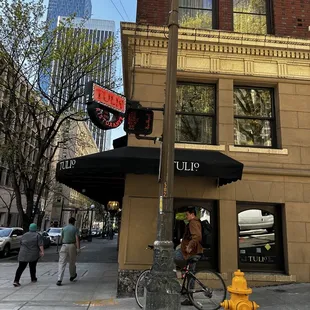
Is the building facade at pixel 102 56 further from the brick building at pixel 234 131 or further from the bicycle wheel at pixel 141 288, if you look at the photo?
the bicycle wheel at pixel 141 288

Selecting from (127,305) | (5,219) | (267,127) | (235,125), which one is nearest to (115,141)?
(235,125)

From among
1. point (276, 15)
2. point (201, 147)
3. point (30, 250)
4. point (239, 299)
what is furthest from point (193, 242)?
point (276, 15)

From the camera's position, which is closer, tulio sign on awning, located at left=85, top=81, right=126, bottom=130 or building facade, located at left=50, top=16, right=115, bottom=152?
tulio sign on awning, located at left=85, top=81, right=126, bottom=130

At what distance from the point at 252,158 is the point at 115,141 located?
4515 millimetres

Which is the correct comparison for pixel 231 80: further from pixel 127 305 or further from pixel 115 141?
pixel 127 305

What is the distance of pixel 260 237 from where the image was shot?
8234 mm

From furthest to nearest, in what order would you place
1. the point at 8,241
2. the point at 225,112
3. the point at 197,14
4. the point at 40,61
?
the point at 8,241 < the point at 40,61 < the point at 197,14 < the point at 225,112

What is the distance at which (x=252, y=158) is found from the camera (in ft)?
27.3

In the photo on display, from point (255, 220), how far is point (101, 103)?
→ 5.00 metres

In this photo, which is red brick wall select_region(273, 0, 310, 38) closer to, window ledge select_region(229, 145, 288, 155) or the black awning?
window ledge select_region(229, 145, 288, 155)

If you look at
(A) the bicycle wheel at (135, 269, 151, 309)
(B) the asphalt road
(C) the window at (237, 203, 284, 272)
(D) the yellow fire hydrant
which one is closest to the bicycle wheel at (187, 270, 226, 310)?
(A) the bicycle wheel at (135, 269, 151, 309)

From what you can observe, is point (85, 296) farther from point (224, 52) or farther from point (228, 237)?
point (224, 52)

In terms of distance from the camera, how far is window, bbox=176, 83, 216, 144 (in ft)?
28.7

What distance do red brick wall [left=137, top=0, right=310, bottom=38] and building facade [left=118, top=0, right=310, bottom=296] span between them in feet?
0.09
